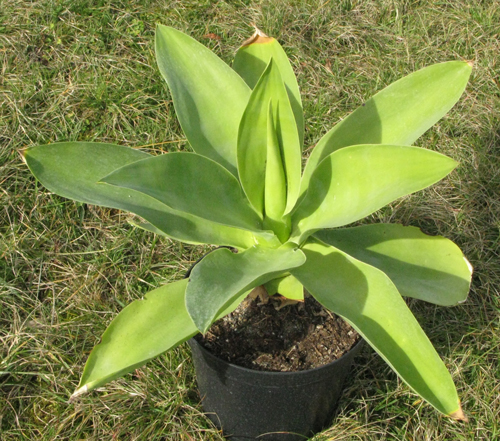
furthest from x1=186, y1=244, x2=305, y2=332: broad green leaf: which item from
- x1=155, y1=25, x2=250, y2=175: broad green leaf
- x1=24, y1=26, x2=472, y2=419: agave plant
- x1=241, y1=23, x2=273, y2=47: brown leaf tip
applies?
x1=241, y1=23, x2=273, y2=47: brown leaf tip

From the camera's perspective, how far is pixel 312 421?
1.32 metres

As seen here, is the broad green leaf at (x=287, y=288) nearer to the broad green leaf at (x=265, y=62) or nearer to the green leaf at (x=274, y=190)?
the green leaf at (x=274, y=190)

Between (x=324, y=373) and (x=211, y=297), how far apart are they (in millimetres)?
495

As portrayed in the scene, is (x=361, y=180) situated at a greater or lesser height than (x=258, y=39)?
lesser

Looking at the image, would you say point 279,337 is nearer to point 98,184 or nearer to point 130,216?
point 98,184

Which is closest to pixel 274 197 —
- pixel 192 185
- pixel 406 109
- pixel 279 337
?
pixel 192 185

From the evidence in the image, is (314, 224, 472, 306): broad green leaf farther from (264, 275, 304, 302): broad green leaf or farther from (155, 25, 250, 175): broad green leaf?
(155, 25, 250, 175): broad green leaf

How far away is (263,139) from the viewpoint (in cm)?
94

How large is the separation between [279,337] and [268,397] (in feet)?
0.43

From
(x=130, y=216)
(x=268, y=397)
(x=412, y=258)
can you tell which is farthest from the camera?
(x=130, y=216)

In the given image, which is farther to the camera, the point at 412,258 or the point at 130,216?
the point at 130,216

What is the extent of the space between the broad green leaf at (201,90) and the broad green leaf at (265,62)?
0.09 metres

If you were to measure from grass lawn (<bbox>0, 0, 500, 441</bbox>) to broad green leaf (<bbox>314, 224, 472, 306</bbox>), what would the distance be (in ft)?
1.81

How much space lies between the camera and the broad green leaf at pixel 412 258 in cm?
98
